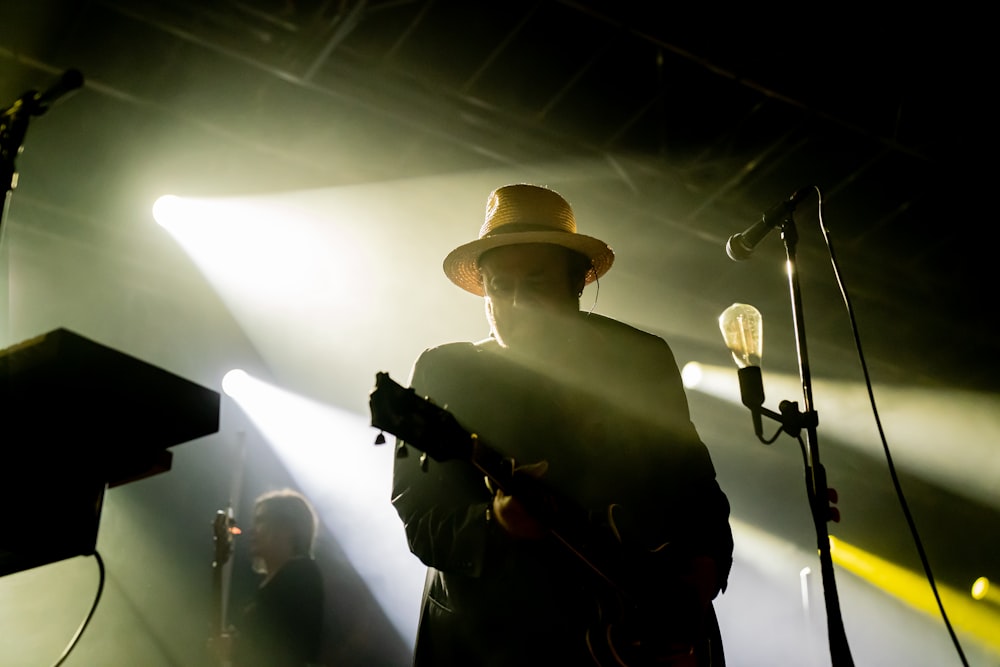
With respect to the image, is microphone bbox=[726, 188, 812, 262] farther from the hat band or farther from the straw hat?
the hat band

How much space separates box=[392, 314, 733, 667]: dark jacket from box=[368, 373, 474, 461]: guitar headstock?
0.05 meters

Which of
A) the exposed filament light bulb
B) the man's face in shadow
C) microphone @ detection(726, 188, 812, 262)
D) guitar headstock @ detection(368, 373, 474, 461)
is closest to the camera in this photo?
guitar headstock @ detection(368, 373, 474, 461)

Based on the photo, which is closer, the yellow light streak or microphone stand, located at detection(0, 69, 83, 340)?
microphone stand, located at detection(0, 69, 83, 340)

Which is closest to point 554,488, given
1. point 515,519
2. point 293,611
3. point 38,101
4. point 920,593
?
point 515,519

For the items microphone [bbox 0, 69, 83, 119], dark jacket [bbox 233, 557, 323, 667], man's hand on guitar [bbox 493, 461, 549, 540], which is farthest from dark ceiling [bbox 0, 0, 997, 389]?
man's hand on guitar [bbox 493, 461, 549, 540]

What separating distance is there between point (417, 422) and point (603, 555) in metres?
0.53

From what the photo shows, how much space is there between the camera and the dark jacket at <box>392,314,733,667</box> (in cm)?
162

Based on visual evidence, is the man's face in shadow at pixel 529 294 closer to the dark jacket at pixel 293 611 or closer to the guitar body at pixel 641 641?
the guitar body at pixel 641 641

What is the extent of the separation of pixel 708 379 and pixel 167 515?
4848mm

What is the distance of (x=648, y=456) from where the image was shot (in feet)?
6.32

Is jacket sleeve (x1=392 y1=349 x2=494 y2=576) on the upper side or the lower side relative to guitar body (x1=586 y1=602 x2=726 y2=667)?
upper

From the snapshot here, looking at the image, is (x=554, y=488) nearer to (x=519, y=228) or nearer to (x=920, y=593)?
(x=519, y=228)

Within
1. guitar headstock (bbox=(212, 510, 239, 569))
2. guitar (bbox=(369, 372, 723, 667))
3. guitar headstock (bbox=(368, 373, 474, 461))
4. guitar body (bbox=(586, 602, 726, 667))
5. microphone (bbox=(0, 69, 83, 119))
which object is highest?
microphone (bbox=(0, 69, 83, 119))

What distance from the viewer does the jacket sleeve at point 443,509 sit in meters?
1.62
